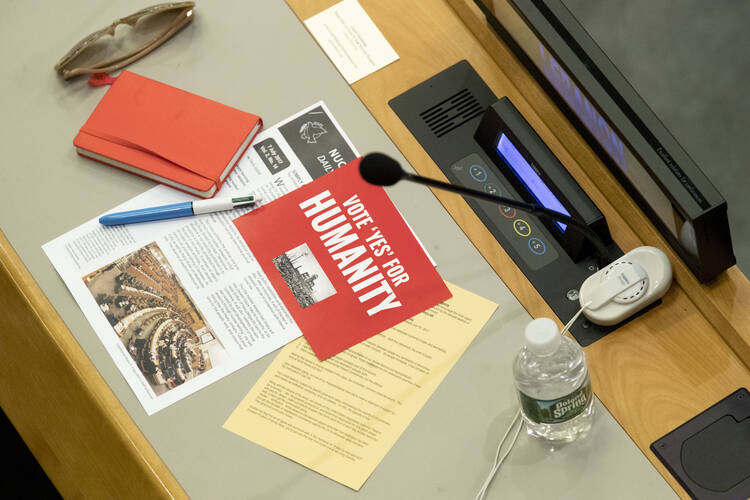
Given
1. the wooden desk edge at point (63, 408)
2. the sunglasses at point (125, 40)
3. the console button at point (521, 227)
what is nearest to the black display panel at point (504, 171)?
the console button at point (521, 227)

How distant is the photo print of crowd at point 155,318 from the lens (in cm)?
107

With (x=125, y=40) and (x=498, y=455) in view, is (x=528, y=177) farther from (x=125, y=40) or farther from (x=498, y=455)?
(x=125, y=40)

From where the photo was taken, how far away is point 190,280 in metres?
1.11

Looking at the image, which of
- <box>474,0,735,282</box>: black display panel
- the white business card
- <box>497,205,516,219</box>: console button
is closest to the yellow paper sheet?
<box>497,205,516,219</box>: console button

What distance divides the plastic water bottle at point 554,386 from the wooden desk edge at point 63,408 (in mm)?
411

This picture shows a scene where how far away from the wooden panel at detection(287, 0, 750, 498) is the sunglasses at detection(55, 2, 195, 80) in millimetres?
176

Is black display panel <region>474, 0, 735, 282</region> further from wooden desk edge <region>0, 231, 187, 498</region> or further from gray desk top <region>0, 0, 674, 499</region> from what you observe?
wooden desk edge <region>0, 231, 187, 498</region>

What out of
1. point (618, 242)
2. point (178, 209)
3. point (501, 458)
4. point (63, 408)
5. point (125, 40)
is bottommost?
point (501, 458)

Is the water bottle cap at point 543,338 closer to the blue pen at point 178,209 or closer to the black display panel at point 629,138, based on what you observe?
the black display panel at point 629,138

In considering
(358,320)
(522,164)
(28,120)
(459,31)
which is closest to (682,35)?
(459,31)

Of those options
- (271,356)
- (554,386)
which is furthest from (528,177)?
(271,356)

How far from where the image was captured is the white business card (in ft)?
4.02

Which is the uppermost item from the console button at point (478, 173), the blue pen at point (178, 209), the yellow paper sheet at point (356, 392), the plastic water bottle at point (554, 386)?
the blue pen at point (178, 209)

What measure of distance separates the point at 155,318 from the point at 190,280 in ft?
0.21
